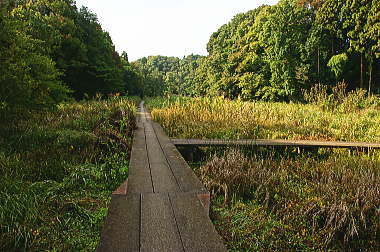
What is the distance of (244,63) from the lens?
29.9 metres

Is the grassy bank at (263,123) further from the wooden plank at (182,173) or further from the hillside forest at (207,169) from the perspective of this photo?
the wooden plank at (182,173)

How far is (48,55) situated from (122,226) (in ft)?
40.1

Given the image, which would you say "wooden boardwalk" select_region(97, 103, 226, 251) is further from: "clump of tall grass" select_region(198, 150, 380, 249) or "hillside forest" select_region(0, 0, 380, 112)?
"hillside forest" select_region(0, 0, 380, 112)

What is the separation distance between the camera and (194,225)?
1877 mm

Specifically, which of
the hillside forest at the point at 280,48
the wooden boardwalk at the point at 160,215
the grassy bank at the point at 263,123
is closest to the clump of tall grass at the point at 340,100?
the grassy bank at the point at 263,123

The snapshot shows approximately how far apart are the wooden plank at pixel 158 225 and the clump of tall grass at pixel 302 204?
0.74 m

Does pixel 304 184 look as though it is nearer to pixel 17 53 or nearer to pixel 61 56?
pixel 17 53

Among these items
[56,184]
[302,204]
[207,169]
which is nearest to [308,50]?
[207,169]

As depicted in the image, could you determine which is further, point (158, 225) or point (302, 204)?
point (302, 204)

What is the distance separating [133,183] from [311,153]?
4.96 meters

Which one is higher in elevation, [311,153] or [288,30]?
[288,30]

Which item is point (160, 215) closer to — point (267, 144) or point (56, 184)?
point (56, 184)

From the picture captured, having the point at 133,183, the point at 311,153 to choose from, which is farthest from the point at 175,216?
the point at 311,153

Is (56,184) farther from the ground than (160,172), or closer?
closer
